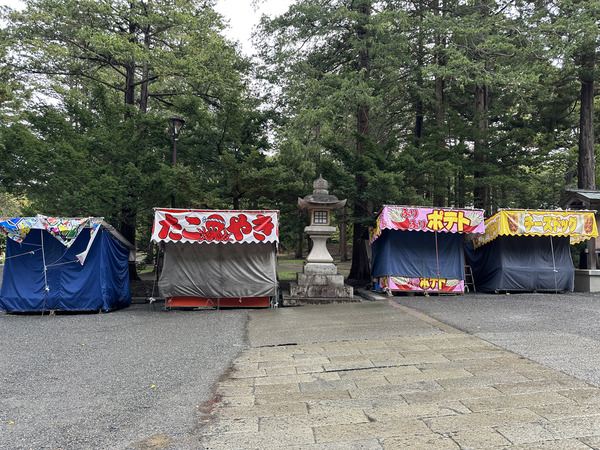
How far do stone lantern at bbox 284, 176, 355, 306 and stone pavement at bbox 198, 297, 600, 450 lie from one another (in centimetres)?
468

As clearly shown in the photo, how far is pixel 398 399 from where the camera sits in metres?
3.84

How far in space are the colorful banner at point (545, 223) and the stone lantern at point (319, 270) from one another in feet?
16.0

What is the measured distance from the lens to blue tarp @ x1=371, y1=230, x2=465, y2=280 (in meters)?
11.7

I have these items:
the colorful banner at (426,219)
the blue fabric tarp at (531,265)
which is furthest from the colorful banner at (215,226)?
the blue fabric tarp at (531,265)

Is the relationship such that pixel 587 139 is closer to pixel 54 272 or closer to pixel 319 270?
pixel 319 270

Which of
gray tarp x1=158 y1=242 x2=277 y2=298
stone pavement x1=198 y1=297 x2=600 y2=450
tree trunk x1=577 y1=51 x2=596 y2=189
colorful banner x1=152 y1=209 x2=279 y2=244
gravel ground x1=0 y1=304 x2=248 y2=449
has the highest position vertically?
tree trunk x1=577 y1=51 x2=596 y2=189

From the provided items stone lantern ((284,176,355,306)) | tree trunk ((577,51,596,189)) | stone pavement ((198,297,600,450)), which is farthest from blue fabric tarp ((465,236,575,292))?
stone pavement ((198,297,600,450))

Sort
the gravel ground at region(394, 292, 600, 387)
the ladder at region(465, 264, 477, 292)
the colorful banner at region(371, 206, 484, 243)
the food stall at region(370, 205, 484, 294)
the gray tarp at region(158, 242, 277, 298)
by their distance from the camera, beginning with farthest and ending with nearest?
the ladder at region(465, 264, 477, 292), the food stall at region(370, 205, 484, 294), the colorful banner at region(371, 206, 484, 243), the gray tarp at region(158, 242, 277, 298), the gravel ground at region(394, 292, 600, 387)

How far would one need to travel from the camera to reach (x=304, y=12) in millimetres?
13461

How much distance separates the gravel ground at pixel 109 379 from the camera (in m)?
3.34

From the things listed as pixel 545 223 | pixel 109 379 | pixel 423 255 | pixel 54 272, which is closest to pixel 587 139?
pixel 545 223

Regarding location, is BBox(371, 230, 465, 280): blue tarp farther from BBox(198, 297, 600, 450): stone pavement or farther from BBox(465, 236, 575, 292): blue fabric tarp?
BBox(198, 297, 600, 450): stone pavement

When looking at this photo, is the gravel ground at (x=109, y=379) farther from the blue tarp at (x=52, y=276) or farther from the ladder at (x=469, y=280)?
the ladder at (x=469, y=280)

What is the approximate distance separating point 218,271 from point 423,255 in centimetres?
632
